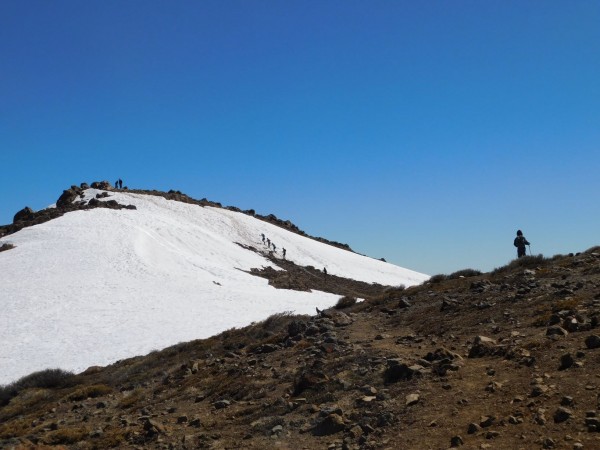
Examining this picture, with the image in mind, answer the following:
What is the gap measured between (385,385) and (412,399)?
110cm

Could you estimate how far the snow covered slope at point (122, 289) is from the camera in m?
25.0

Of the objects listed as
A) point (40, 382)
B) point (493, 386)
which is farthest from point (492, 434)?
point (40, 382)

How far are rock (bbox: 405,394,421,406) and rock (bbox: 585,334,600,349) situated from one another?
3167 millimetres

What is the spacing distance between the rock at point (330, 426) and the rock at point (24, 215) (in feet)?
196

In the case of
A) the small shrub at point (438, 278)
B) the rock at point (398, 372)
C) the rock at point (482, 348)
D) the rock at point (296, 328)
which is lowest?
the rock at point (398, 372)

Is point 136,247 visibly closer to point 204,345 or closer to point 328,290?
point 328,290

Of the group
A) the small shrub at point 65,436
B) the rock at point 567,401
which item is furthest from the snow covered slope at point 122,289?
the rock at point 567,401

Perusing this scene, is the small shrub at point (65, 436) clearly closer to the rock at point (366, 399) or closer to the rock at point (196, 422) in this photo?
the rock at point (196, 422)

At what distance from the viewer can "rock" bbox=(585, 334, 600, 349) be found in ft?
28.0

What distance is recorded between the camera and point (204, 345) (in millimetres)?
20172

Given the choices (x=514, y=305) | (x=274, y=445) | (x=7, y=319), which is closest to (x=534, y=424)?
(x=274, y=445)

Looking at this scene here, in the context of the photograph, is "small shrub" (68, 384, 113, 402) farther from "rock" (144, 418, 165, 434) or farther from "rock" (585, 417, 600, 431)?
"rock" (585, 417, 600, 431)

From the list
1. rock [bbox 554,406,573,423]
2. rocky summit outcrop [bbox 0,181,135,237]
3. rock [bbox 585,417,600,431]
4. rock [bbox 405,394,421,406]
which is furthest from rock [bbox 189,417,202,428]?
rocky summit outcrop [bbox 0,181,135,237]

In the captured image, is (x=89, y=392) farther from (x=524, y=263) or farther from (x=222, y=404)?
(x=524, y=263)
